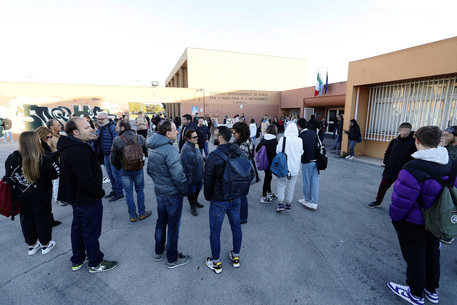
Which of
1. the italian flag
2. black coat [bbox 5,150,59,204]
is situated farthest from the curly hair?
the italian flag

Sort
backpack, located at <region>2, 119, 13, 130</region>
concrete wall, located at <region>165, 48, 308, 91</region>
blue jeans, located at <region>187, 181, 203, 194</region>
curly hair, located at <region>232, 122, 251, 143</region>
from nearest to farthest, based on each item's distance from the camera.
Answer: curly hair, located at <region>232, 122, 251, 143</region>
blue jeans, located at <region>187, 181, 203, 194</region>
backpack, located at <region>2, 119, 13, 130</region>
concrete wall, located at <region>165, 48, 308, 91</region>

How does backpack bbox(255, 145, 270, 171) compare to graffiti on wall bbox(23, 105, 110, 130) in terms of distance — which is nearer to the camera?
backpack bbox(255, 145, 270, 171)

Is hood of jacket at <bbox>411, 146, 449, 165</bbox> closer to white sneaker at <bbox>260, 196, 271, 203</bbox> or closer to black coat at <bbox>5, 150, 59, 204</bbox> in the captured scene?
white sneaker at <bbox>260, 196, 271, 203</bbox>

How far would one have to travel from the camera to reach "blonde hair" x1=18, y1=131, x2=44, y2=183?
8.66ft

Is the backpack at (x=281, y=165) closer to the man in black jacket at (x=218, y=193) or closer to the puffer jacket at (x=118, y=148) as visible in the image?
the man in black jacket at (x=218, y=193)

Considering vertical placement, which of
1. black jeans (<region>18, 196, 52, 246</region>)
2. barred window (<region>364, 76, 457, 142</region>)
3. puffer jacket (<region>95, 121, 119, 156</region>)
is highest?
barred window (<region>364, 76, 457, 142</region>)

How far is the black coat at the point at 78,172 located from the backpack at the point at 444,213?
11.0ft

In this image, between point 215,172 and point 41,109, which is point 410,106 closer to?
point 215,172

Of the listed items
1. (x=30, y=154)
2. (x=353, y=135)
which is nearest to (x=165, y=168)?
(x=30, y=154)

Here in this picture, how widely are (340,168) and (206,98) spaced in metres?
14.2

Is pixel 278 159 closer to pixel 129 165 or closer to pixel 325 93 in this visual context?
pixel 129 165

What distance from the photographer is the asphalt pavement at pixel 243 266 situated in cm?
233

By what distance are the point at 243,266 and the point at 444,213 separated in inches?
85.0

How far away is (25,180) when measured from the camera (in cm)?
277
